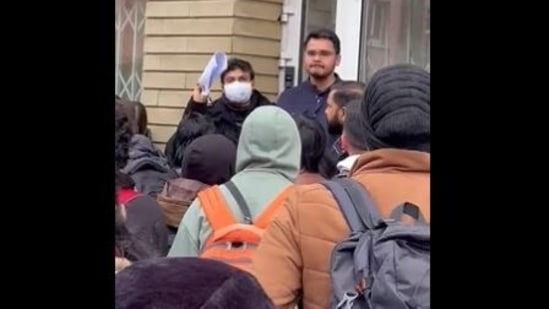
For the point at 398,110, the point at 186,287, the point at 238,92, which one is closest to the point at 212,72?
the point at 238,92

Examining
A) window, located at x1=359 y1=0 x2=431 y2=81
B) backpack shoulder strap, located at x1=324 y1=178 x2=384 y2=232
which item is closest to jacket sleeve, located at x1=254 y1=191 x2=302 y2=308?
backpack shoulder strap, located at x1=324 y1=178 x2=384 y2=232

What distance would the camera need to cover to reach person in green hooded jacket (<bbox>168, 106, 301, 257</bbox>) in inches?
160

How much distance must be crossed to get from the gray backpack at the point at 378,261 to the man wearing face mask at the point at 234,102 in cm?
353

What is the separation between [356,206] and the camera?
10.2ft

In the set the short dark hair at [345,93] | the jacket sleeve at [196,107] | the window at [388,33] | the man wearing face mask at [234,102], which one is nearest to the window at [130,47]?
the window at [388,33]

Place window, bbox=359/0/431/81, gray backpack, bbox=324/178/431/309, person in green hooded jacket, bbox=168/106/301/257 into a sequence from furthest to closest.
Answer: window, bbox=359/0/431/81 → person in green hooded jacket, bbox=168/106/301/257 → gray backpack, bbox=324/178/431/309

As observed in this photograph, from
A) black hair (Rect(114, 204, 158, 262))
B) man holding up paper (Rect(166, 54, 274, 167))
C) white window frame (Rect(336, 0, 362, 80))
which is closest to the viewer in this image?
black hair (Rect(114, 204, 158, 262))

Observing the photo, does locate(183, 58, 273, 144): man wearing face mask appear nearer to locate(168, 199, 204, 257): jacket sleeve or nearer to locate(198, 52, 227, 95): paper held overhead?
locate(198, 52, 227, 95): paper held overhead

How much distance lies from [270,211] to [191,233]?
0.32 metres
